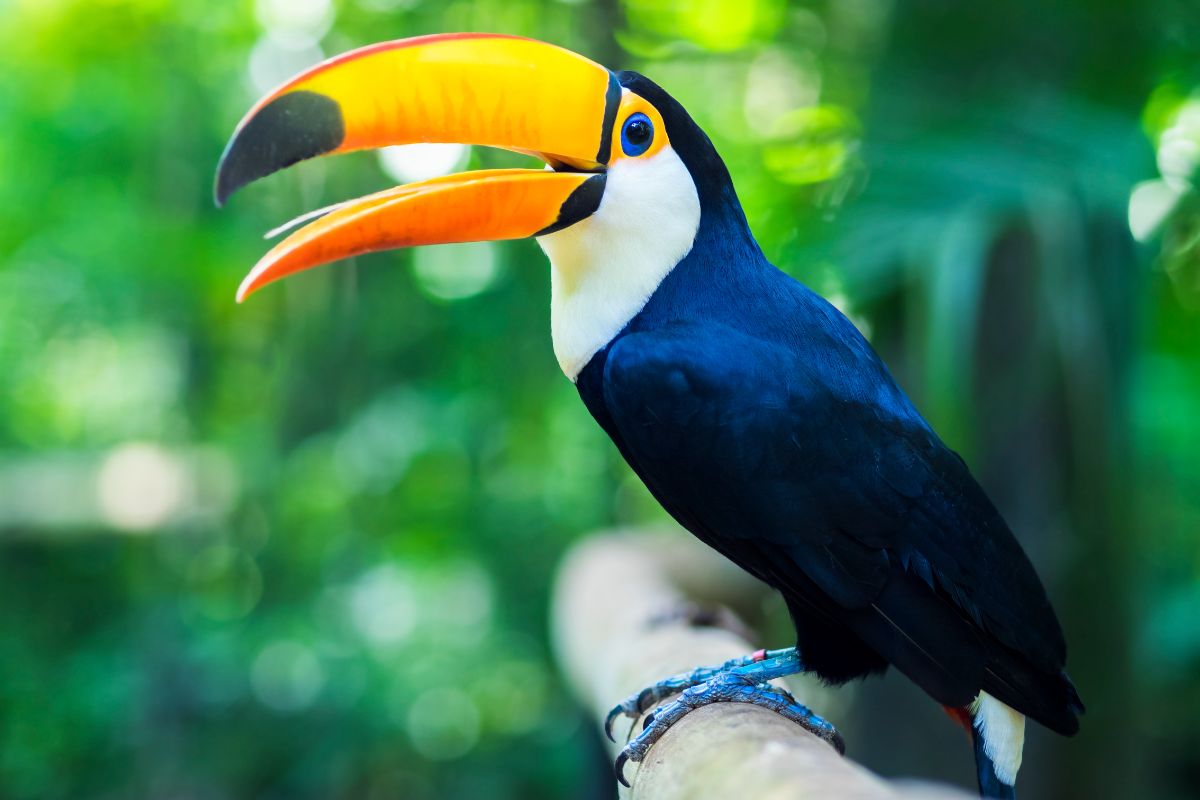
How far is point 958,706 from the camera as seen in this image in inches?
64.9

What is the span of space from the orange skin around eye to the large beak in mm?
13

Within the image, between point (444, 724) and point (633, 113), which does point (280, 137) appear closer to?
point (633, 113)

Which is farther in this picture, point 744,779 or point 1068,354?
point 1068,354

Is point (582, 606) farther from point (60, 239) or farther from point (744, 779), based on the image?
point (60, 239)

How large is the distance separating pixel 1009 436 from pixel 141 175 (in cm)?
434

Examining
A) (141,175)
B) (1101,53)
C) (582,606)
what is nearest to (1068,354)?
(1101,53)

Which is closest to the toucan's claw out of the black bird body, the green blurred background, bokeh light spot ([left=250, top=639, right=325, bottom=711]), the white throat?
the black bird body

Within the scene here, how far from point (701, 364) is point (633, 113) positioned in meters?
0.39

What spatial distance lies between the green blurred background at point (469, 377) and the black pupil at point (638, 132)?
587 mm

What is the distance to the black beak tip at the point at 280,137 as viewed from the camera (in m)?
1.60

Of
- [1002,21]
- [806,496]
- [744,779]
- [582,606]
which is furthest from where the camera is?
[582,606]

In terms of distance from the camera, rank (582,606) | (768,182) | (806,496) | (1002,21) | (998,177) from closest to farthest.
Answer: (806,496) < (998,177) < (1002,21) < (768,182) < (582,606)

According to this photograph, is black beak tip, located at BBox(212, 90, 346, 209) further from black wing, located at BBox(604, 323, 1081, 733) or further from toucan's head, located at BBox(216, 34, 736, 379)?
black wing, located at BBox(604, 323, 1081, 733)

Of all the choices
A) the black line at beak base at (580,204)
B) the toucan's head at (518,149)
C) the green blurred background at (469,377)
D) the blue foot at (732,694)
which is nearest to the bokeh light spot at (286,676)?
the green blurred background at (469,377)
